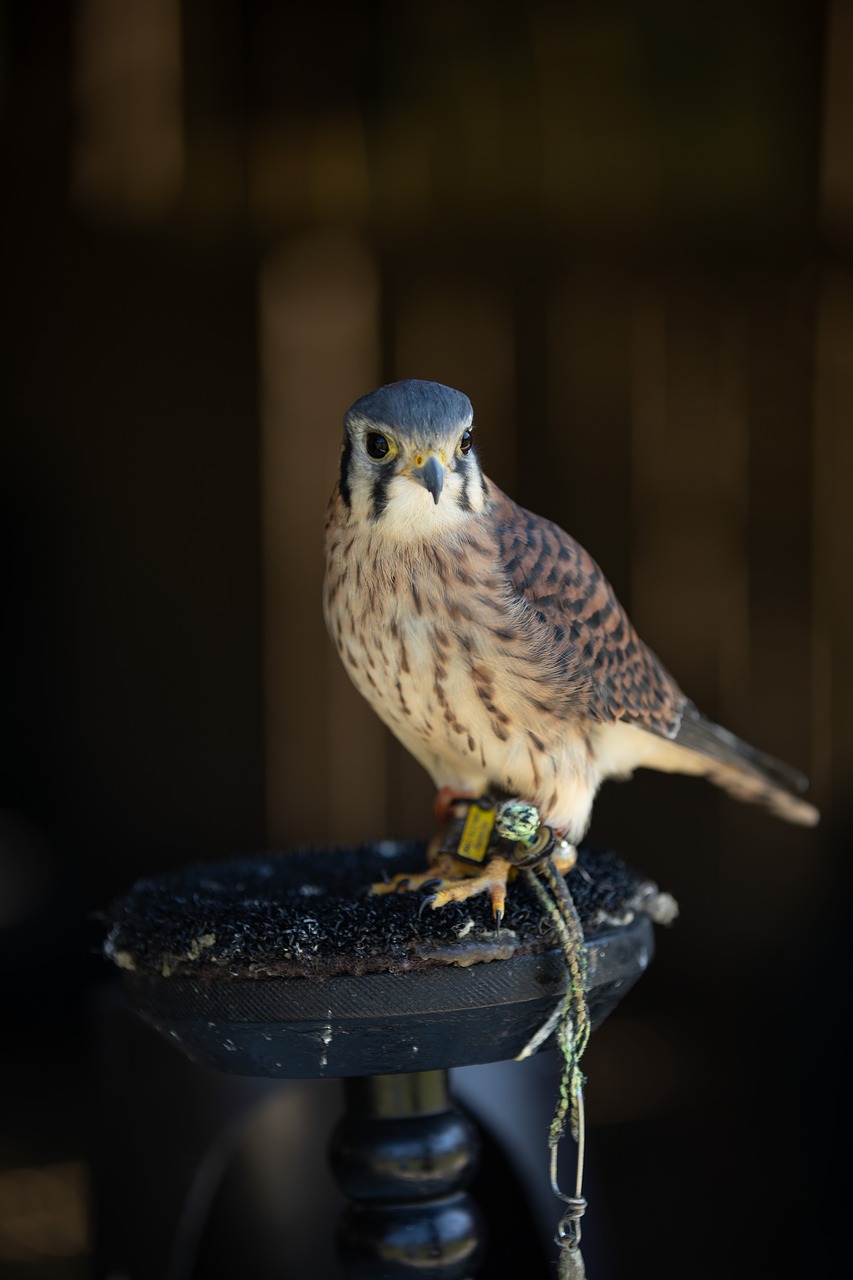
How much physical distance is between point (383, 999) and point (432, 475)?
533 mm

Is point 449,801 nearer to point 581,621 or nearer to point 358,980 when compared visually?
point 581,621

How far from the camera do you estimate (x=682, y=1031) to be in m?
3.23

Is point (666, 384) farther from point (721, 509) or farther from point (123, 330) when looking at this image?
point (123, 330)

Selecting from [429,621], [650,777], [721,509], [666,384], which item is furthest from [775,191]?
[429,621]

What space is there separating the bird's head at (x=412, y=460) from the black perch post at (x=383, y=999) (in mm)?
437

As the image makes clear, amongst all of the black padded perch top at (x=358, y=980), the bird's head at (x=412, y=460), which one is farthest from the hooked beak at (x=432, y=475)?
the black padded perch top at (x=358, y=980)

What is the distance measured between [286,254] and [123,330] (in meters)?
0.46

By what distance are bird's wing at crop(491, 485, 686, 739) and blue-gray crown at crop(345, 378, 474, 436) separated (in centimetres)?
19

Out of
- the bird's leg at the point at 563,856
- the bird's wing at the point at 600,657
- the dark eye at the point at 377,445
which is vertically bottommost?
the bird's leg at the point at 563,856

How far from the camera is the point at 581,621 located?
1.54 m

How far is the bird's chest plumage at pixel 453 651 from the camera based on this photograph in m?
1.43

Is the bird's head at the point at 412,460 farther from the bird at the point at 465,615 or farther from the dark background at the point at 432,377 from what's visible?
the dark background at the point at 432,377

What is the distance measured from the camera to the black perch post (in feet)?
4.07

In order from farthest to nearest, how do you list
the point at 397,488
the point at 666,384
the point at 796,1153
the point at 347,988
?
the point at 666,384 → the point at 796,1153 → the point at 397,488 → the point at 347,988
